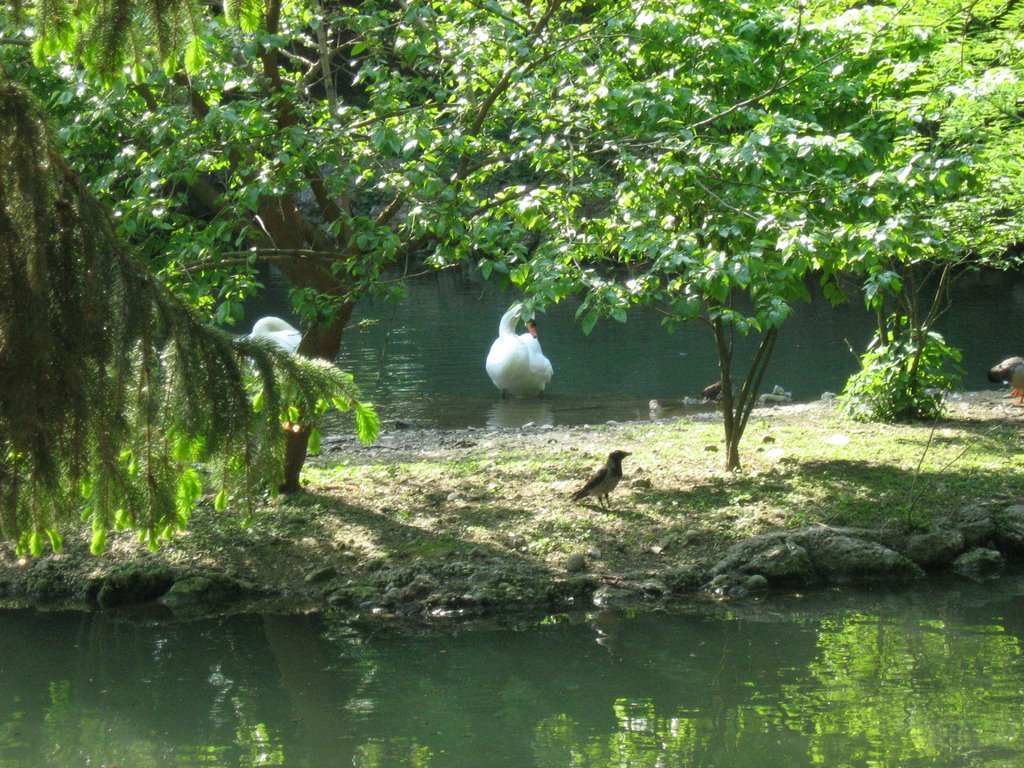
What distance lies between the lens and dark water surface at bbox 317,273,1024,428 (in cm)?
1705

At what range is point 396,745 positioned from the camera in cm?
536

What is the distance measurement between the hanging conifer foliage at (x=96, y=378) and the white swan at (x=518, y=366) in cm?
1308

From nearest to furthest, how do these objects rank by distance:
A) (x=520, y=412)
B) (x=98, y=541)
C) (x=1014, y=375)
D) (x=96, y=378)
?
(x=96, y=378), (x=98, y=541), (x=1014, y=375), (x=520, y=412)

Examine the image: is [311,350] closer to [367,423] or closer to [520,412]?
[367,423]

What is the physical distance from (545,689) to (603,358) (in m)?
17.1

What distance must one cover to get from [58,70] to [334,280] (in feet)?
8.56

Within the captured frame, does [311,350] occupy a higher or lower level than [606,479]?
higher

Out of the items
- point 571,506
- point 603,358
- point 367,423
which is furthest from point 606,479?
point 603,358

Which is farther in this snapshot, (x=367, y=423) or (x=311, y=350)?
(x=311, y=350)

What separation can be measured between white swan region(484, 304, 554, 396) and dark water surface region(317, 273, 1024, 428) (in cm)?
29

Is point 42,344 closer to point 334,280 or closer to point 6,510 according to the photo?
point 6,510

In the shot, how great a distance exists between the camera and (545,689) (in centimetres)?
608

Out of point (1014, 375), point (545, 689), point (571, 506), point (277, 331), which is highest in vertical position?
point (277, 331)

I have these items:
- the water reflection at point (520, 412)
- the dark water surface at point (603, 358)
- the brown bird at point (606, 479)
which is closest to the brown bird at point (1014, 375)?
the dark water surface at point (603, 358)
